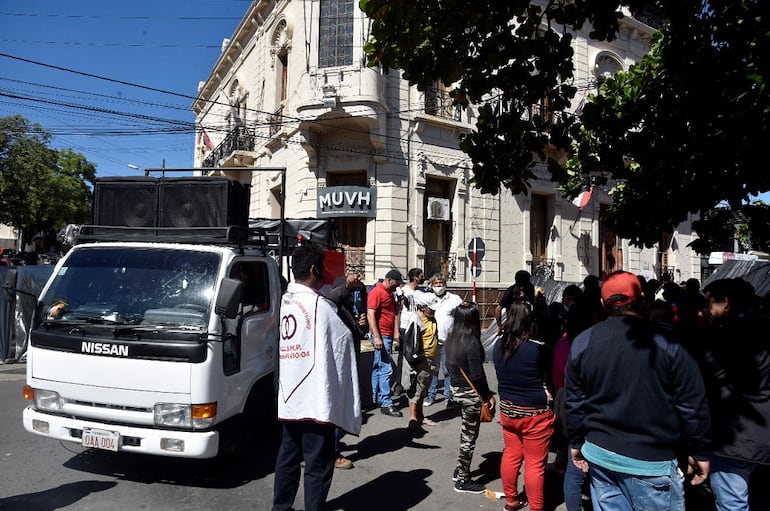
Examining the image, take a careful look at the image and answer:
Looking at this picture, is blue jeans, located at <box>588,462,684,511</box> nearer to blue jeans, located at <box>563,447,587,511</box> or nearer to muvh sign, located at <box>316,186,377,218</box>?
blue jeans, located at <box>563,447,587,511</box>

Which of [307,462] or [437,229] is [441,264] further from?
[307,462]

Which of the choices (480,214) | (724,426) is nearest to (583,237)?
(480,214)

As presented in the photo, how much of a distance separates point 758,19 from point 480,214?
13207mm

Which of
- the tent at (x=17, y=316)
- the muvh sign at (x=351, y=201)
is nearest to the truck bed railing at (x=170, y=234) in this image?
the tent at (x=17, y=316)

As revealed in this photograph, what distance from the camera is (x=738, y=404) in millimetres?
3246

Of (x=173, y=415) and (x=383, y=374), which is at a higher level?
(x=173, y=415)

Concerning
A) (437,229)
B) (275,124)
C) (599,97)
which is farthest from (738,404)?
(275,124)

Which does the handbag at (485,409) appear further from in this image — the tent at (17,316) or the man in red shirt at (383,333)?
the tent at (17,316)

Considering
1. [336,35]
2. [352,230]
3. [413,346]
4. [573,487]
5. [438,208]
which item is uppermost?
[336,35]

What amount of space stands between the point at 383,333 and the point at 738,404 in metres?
5.07

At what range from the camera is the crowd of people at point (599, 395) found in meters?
2.65

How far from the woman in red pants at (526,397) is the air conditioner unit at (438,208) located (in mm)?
12793

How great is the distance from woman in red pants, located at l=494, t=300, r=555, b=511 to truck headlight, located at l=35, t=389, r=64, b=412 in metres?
3.63

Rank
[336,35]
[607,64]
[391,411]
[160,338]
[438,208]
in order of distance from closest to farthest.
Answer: [160,338], [391,411], [336,35], [438,208], [607,64]
